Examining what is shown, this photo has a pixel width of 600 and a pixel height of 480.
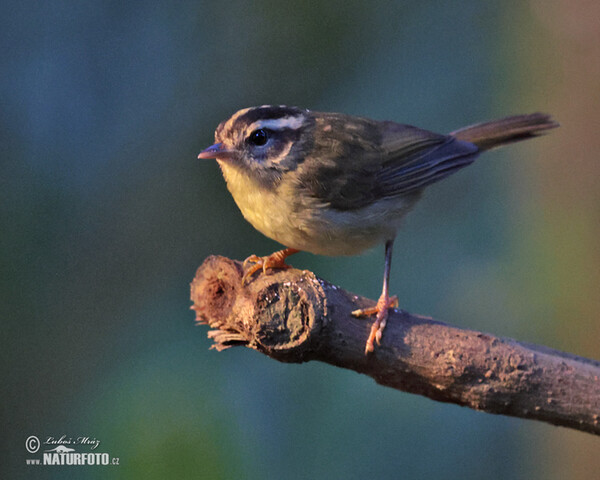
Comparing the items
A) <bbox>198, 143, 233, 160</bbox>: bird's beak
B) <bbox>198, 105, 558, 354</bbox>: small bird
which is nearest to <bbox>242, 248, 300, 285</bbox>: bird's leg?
<bbox>198, 105, 558, 354</bbox>: small bird

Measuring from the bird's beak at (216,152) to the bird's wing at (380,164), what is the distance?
1.12 ft

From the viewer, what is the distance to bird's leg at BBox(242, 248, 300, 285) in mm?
2355

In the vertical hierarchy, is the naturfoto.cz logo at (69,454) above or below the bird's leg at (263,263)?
below

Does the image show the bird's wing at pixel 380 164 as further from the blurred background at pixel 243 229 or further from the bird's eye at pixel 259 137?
the blurred background at pixel 243 229

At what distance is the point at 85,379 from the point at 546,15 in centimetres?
380

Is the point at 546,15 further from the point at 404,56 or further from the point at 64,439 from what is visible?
the point at 64,439

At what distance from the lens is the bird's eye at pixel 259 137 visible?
2.76 metres

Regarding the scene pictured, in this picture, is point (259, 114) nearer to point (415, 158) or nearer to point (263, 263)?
point (263, 263)

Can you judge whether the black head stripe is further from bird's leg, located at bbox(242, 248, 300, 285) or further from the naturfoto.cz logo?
the naturfoto.cz logo

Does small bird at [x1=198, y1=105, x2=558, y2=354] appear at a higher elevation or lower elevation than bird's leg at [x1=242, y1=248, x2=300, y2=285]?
higher

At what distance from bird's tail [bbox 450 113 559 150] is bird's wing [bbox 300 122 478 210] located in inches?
4.2
